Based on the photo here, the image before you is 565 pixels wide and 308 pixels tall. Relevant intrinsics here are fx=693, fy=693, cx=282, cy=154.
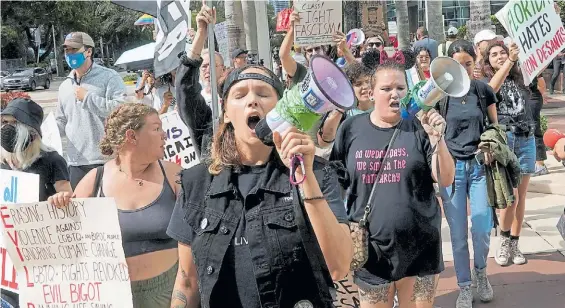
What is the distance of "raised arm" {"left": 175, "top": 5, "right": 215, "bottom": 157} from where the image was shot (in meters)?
3.68

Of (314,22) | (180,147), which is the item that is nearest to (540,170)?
(314,22)

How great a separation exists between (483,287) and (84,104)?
3507mm

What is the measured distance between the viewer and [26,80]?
3750 centimetres

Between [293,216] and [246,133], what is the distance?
340mm

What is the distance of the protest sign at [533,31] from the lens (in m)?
5.82

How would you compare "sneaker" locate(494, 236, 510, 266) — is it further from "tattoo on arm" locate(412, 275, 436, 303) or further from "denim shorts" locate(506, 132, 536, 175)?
"tattoo on arm" locate(412, 275, 436, 303)

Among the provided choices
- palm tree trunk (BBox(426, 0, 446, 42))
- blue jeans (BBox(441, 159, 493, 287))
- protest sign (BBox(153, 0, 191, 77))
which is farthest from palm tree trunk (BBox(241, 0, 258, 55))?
protest sign (BBox(153, 0, 191, 77))

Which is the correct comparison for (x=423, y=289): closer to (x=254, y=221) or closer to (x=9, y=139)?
(x=254, y=221)

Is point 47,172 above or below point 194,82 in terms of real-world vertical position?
below

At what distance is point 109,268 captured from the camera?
3.29 m

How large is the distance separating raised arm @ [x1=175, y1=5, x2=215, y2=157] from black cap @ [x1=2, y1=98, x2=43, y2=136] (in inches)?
40.2

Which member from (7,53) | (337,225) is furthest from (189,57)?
(7,53)

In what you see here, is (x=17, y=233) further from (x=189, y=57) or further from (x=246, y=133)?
(x=246, y=133)

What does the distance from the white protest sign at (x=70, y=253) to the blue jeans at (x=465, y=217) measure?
8.31 ft
